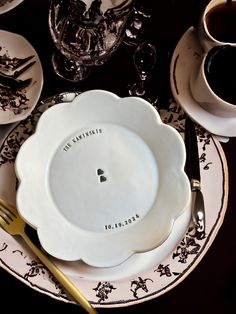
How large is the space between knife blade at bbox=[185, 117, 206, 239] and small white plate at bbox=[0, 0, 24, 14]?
261 millimetres

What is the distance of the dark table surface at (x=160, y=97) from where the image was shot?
2.35 ft

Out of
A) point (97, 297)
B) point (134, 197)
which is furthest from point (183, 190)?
point (97, 297)

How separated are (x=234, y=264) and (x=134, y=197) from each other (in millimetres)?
163

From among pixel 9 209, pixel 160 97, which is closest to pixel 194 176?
pixel 160 97

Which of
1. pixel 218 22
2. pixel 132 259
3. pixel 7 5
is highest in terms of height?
pixel 7 5

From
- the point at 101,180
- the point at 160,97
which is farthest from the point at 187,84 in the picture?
the point at 101,180

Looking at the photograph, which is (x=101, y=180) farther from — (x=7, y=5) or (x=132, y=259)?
(x=7, y=5)

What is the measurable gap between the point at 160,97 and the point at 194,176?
11 centimetres

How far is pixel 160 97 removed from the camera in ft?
2.49

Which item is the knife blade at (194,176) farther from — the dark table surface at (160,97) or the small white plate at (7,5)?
the small white plate at (7,5)

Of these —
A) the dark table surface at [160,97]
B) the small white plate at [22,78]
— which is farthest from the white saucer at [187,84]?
the small white plate at [22,78]

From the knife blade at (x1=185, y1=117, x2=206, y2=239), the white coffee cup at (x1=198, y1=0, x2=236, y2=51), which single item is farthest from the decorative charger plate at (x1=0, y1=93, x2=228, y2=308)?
the white coffee cup at (x1=198, y1=0, x2=236, y2=51)

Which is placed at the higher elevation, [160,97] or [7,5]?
[7,5]

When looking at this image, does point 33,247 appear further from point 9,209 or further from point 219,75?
→ point 219,75
